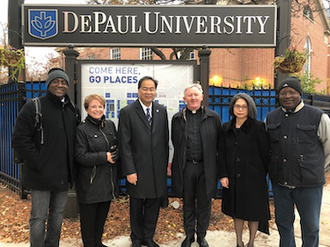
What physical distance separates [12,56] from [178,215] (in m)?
3.91

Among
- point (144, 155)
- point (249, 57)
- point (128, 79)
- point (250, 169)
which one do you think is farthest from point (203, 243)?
point (249, 57)

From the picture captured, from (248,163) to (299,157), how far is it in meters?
0.54

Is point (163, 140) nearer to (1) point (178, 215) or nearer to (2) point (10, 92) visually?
(1) point (178, 215)

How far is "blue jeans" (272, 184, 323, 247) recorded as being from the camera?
2.54m

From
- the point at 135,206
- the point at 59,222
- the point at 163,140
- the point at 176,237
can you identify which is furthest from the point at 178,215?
the point at 59,222

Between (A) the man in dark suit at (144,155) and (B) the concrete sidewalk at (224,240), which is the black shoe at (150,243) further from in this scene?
(B) the concrete sidewalk at (224,240)

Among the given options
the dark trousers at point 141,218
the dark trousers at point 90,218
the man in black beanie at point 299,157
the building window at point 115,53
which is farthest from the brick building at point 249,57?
the dark trousers at point 90,218

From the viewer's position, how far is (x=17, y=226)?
3814 millimetres

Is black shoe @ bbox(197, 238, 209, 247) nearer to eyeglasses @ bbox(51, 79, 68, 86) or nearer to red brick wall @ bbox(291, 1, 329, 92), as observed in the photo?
eyeglasses @ bbox(51, 79, 68, 86)

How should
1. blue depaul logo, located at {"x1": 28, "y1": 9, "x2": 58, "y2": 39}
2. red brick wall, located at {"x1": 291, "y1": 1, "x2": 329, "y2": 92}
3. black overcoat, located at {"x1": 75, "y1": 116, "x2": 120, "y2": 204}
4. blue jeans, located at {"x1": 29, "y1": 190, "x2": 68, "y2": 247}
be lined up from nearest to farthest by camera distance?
blue jeans, located at {"x1": 29, "y1": 190, "x2": 68, "y2": 247}, black overcoat, located at {"x1": 75, "y1": 116, "x2": 120, "y2": 204}, blue depaul logo, located at {"x1": 28, "y1": 9, "x2": 58, "y2": 39}, red brick wall, located at {"x1": 291, "y1": 1, "x2": 329, "y2": 92}

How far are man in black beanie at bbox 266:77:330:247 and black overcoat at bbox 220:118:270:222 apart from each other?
5.5 inches

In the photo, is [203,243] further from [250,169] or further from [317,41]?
[317,41]

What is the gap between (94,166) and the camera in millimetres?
2850

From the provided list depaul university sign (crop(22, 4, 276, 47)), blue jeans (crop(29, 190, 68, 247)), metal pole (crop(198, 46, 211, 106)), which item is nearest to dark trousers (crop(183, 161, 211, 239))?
metal pole (crop(198, 46, 211, 106))
